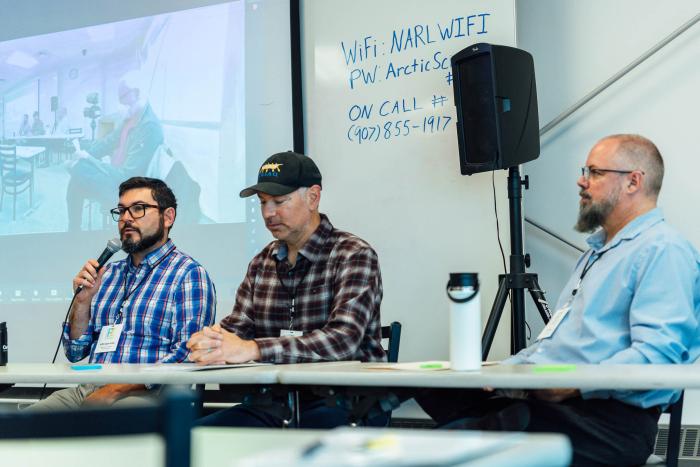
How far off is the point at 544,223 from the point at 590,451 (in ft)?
6.11

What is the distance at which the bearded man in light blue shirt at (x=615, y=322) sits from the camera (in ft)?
5.92

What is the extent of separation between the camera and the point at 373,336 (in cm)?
255

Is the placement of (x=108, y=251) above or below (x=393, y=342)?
above

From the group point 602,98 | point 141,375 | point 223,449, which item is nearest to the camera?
point 223,449

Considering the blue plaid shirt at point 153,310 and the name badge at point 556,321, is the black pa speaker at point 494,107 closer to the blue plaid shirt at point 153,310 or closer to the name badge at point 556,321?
the name badge at point 556,321

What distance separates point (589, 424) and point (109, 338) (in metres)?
1.71

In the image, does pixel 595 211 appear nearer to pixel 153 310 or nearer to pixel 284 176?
pixel 284 176

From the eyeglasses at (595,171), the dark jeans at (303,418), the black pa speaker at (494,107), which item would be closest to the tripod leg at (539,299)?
the black pa speaker at (494,107)

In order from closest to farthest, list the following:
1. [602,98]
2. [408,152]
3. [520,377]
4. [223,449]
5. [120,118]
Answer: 1. [223,449]
2. [520,377]
3. [602,98]
4. [408,152]
5. [120,118]

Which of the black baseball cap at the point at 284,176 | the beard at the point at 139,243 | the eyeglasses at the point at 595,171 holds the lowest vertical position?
the beard at the point at 139,243

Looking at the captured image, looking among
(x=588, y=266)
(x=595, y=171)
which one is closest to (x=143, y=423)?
(x=588, y=266)

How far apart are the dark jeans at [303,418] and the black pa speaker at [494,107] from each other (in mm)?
1232

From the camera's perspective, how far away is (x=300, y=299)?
2.63 m

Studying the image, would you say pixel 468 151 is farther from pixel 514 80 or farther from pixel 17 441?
pixel 17 441
